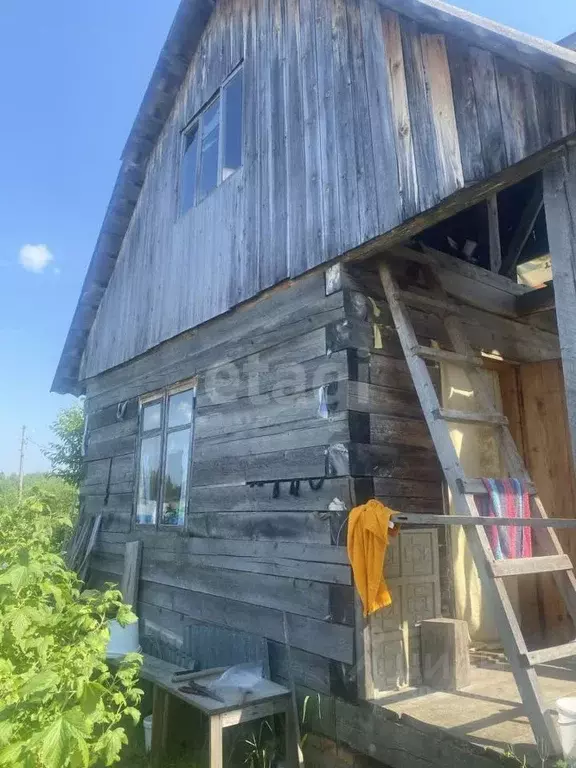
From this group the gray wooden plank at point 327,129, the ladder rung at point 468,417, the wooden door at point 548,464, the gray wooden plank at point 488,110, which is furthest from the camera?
the wooden door at point 548,464

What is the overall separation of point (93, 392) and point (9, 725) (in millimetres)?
6726

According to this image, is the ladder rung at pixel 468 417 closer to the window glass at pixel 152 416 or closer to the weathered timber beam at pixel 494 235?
the weathered timber beam at pixel 494 235

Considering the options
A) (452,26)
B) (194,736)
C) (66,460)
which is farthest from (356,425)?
(66,460)

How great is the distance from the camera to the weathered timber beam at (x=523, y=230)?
20.9 ft

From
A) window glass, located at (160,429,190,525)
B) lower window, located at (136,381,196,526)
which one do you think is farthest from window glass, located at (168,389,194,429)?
window glass, located at (160,429,190,525)

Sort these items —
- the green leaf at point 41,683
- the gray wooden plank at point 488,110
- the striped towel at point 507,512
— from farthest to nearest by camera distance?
the striped towel at point 507,512 → the gray wooden plank at point 488,110 → the green leaf at point 41,683

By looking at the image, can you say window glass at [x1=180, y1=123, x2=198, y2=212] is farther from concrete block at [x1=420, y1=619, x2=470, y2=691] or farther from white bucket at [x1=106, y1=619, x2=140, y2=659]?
concrete block at [x1=420, y1=619, x2=470, y2=691]

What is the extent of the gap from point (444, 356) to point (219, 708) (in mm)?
2993

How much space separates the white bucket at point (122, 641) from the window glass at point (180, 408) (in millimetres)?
2315

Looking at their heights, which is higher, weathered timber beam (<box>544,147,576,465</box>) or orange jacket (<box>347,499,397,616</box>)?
weathered timber beam (<box>544,147,576,465</box>)

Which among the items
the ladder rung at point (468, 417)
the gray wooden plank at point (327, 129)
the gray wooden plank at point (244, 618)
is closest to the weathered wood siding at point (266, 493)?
the gray wooden plank at point (244, 618)

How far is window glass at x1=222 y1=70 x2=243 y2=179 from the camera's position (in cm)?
659

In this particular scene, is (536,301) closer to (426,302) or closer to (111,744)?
(426,302)

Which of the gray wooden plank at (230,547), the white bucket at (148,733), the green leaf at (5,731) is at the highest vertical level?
the gray wooden plank at (230,547)
